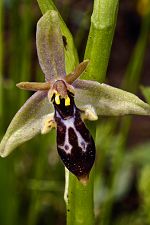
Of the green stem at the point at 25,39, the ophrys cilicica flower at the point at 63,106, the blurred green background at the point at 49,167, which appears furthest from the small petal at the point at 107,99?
the green stem at the point at 25,39

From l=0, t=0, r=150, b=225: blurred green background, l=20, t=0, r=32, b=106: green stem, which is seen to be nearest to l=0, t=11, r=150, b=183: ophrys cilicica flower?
l=0, t=0, r=150, b=225: blurred green background

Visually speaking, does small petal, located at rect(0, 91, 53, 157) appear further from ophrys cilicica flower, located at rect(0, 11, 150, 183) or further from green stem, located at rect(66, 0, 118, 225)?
green stem, located at rect(66, 0, 118, 225)

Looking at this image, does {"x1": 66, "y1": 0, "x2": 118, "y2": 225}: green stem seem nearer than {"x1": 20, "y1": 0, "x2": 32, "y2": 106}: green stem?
Yes

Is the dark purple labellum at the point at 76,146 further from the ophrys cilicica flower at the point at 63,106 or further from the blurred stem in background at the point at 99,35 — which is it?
the blurred stem in background at the point at 99,35

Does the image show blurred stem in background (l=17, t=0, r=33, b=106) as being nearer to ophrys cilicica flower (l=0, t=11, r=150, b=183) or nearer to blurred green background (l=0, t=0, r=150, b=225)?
blurred green background (l=0, t=0, r=150, b=225)

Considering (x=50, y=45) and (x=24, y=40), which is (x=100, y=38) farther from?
(x=24, y=40)

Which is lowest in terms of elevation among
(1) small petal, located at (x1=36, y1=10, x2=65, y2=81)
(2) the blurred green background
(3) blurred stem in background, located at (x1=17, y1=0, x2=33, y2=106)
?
(2) the blurred green background

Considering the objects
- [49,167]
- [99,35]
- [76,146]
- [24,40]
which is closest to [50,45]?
[99,35]

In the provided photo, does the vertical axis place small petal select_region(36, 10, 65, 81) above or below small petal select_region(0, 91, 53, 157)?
above
